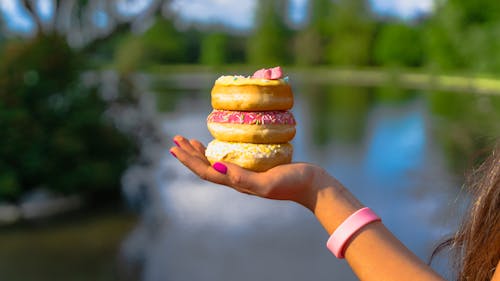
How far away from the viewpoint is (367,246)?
147cm

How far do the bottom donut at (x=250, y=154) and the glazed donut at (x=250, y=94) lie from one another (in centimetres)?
12

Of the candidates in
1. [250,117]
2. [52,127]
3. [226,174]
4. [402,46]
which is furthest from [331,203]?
[402,46]

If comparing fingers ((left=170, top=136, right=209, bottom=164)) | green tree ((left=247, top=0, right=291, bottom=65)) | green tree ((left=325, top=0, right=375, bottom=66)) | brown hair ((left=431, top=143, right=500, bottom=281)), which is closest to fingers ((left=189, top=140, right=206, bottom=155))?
fingers ((left=170, top=136, right=209, bottom=164))

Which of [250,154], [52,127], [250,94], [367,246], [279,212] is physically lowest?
[279,212]

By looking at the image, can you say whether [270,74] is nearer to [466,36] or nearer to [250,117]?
[250,117]

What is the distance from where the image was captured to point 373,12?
60656 mm

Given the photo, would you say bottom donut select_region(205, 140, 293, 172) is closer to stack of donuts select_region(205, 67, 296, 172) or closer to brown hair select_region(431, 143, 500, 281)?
stack of donuts select_region(205, 67, 296, 172)

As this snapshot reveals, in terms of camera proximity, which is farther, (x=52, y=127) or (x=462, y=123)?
(x=462, y=123)

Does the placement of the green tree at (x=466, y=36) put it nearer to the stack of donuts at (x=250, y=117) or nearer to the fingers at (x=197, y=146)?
the stack of donuts at (x=250, y=117)

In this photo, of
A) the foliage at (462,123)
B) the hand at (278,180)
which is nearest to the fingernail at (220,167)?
the hand at (278,180)

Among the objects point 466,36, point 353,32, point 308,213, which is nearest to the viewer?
point 308,213

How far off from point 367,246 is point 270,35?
61.8m

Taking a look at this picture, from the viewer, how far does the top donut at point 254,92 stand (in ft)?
6.49

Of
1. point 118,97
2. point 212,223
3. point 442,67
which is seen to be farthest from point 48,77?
point 442,67
